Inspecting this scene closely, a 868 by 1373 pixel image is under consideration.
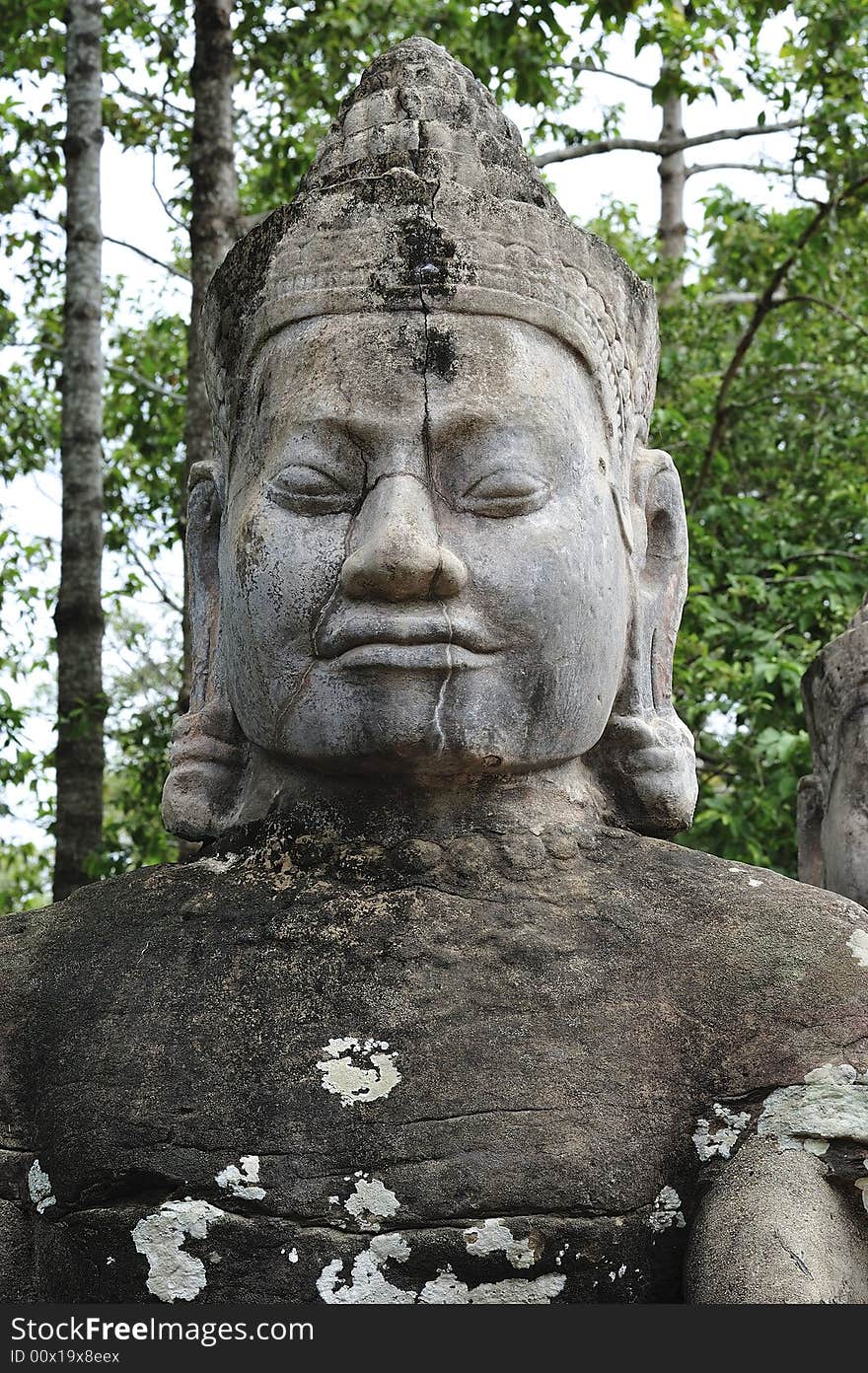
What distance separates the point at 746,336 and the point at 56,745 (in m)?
3.83

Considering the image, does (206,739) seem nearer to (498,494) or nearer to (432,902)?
(432,902)

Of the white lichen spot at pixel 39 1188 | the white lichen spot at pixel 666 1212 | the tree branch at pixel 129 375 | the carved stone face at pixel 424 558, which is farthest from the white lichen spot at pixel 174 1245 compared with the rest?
the tree branch at pixel 129 375

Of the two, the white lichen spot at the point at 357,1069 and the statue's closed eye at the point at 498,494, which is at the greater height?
the statue's closed eye at the point at 498,494

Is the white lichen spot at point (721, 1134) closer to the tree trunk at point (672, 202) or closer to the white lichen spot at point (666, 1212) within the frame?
the white lichen spot at point (666, 1212)

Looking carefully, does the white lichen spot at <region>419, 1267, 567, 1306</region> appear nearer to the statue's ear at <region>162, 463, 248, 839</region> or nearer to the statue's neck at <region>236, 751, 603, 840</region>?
the statue's neck at <region>236, 751, 603, 840</region>

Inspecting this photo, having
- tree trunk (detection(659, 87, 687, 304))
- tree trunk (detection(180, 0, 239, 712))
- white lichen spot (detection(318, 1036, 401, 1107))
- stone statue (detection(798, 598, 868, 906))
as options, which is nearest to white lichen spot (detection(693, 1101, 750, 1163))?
white lichen spot (detection(318, 1036, 401, 1107))

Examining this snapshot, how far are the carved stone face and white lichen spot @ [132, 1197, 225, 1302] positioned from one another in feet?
2.80

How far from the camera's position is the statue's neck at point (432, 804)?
3393mm

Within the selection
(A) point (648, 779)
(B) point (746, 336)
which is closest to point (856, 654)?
(A) point (648, 779)

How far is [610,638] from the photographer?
3.49 metres

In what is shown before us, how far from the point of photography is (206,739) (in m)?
3.77

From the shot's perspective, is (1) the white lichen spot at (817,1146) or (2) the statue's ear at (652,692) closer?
(1) the white lichen spot at (817,1146)

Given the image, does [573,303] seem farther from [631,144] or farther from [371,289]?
[631,144]

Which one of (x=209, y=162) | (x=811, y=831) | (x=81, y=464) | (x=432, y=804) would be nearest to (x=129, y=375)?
(x=81, y=464)
